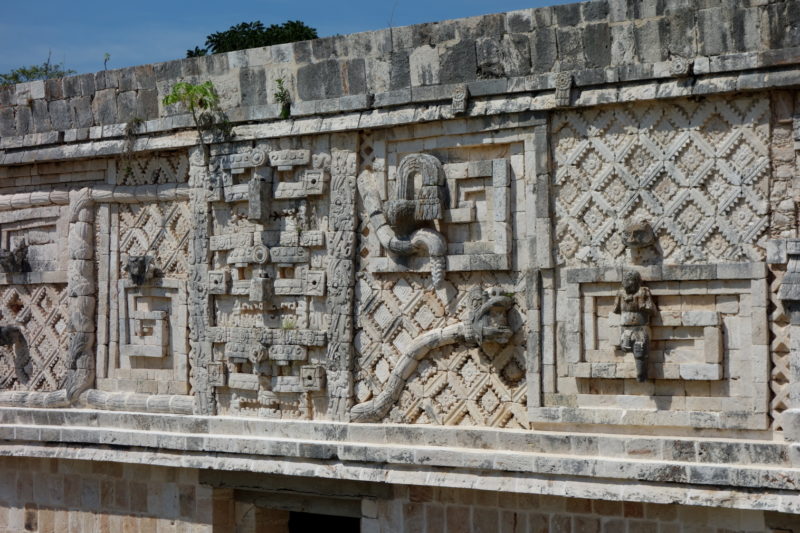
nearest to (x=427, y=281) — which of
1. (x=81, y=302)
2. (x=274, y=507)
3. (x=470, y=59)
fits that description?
(x=470, y=59)

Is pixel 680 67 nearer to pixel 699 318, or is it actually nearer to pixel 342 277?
pixel 699 318

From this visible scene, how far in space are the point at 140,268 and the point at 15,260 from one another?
1526 mm

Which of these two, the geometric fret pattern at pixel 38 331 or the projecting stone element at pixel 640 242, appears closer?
the projecting stone element at pixel 640 242

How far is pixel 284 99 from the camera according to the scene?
8.56 m

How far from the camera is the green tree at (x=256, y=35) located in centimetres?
1705

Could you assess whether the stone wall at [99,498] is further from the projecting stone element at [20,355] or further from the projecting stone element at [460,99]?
the projecting stone element at [460,99]

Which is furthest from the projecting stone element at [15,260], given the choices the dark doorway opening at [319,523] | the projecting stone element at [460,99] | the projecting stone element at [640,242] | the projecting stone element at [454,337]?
the projecting stone element at [640,242]

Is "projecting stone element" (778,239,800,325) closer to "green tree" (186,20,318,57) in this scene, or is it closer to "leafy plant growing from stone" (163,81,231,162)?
"leafy plant growing from stone" (163,81,231,162)

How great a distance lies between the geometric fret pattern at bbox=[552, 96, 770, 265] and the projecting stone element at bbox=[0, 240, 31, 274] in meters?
5.09

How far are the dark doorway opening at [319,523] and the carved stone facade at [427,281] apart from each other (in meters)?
1.07

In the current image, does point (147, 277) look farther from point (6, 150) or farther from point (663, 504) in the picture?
point (663, 504)

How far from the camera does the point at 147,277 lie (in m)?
9.30

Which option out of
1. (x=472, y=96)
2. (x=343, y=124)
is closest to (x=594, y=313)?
(x=472, y=96)

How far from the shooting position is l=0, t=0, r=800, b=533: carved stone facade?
688 centimetres
